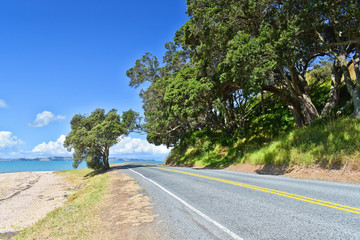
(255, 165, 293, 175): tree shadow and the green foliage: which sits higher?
the green foliage

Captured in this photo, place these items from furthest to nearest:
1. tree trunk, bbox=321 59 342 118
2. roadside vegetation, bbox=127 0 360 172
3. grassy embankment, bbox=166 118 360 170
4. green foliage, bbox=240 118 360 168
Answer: tree trunk, bbox=321 59 342 118 < roadside vegetation, bbox=127 0 360 172 < green foliage, bbox=240 118 360 168 < grassy embankment, bbox=166 118 360 170

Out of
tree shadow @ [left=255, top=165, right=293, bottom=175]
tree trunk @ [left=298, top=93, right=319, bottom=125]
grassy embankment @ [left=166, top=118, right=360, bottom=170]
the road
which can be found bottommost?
tree shadow @ [left=255, top=165, right=293, bottom=175]

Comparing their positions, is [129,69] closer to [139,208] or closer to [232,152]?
[232,152]

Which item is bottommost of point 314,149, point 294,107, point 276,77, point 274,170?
point 274,170

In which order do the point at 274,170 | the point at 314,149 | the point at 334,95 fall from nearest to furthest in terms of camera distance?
1. the point at 314,149
2. the point at 274,170
3. the point at 334,95

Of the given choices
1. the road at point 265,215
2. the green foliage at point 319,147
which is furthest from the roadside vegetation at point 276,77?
the road at point 265,215

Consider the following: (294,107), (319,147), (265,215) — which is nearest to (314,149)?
(319,147)

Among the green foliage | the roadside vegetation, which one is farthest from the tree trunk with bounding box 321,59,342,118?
the green foliage

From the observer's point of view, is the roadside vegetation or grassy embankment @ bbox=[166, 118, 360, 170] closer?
grassy embankment @ bbox=[166, 118, 360, 170]

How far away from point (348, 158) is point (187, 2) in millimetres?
17171

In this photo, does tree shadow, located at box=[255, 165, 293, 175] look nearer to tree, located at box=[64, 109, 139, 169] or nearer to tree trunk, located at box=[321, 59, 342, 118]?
tree trunk, located at box=[321, 59, 342, 118]

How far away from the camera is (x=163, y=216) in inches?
216

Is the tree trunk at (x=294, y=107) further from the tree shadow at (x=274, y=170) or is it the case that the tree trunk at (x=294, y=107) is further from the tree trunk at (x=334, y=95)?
the tree shadow at (x=274, y=170)

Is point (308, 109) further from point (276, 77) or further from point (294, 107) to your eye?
point (276, 77)
